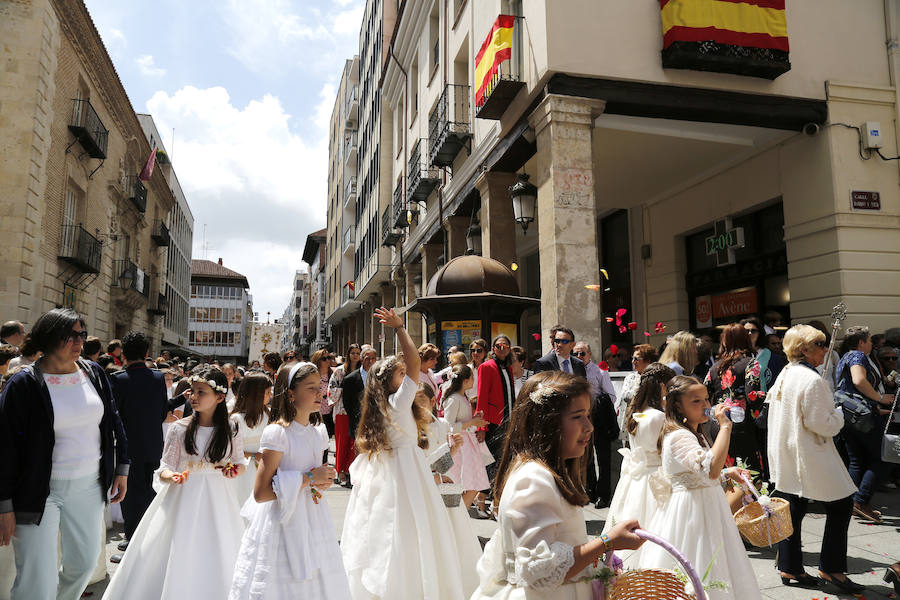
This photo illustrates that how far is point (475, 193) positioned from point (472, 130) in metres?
1.74

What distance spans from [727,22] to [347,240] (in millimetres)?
30002

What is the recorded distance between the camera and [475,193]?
14727 mm

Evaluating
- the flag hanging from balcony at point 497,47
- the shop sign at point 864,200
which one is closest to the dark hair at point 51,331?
the flag hanging from balcony at point 497,47

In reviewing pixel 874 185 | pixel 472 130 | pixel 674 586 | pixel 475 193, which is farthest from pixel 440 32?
pixel 674 586

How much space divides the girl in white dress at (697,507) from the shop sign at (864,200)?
908 centimetres

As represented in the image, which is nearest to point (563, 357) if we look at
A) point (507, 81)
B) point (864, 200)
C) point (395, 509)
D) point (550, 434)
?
point (395, 509)

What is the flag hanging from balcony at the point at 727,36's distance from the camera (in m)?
10.2

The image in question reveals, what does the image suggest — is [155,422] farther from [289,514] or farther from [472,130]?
[472,130]

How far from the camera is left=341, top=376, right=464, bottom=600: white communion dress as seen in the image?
3904mm

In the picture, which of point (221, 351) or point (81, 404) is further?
point (221, 351)

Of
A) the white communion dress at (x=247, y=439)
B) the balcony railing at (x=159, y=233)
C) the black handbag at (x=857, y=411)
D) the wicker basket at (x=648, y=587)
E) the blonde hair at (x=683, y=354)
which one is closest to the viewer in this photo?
the wicker basket at (x=648, y=587)

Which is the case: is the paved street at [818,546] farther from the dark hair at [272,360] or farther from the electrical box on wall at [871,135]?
the electrical box on wall at [871,135]

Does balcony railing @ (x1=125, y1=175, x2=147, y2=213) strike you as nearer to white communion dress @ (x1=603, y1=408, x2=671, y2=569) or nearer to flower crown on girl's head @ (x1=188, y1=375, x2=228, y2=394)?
flower crown on girl's head @ (x1=188, y1=375, x2=228, y2=394)

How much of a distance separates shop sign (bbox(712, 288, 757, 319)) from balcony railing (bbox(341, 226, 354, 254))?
84.6ft
